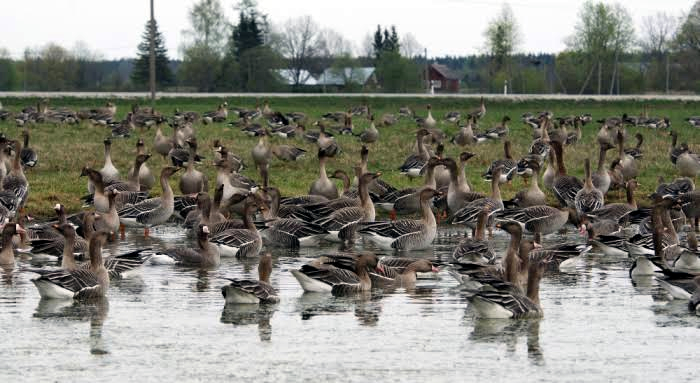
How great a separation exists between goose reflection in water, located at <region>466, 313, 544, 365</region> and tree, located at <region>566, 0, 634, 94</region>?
110066mm

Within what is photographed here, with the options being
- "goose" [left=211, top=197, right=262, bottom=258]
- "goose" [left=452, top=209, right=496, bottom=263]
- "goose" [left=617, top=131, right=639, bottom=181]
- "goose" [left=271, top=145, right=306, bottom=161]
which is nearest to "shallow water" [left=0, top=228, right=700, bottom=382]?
"goose" [left=452, top=209, right=496, bottom=263]

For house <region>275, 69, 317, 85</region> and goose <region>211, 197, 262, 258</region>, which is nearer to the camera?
goose <region>211, 197, 262, 258</region>

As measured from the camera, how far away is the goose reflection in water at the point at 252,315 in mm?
14609

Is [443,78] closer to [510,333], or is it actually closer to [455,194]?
[455,194]

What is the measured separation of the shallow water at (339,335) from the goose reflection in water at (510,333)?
0.05 ft

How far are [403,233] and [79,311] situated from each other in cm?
648

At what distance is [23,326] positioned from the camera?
14.5 metres

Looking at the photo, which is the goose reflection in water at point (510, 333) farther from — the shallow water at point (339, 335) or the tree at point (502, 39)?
the tree at point (502, 39)

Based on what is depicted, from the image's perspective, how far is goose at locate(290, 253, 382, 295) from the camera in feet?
54.9

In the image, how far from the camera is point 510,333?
47.3ft

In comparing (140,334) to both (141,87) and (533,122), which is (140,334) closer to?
(533,122)

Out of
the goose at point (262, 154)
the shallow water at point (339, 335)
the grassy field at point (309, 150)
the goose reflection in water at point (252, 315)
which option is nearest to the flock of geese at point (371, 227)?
the goose reflection in water at point (252, 315)

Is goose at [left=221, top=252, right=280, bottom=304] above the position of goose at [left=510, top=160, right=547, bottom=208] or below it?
below

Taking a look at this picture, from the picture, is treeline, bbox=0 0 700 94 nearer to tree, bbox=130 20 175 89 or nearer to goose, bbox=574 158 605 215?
tree, bbox=130 20 175 89
